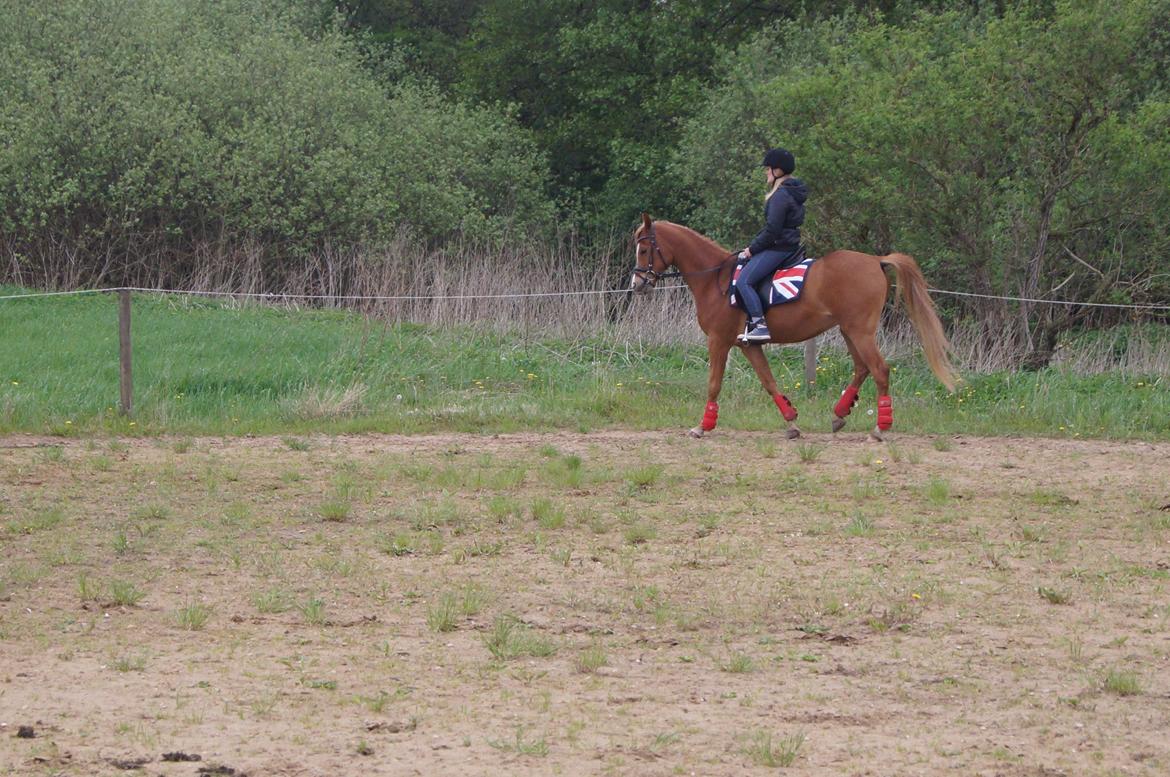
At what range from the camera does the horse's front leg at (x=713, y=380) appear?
13492 millimetres

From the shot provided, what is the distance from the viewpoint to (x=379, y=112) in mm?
28500

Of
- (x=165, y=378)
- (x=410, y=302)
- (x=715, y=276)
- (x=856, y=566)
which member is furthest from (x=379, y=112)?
(x=856, y=566)

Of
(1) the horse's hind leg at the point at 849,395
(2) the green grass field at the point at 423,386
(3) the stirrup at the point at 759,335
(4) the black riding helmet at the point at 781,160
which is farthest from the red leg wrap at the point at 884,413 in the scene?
(4) the black riding helmet at the point at 781,160

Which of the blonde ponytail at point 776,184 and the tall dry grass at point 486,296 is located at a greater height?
the blonde ponytail at point 776,184

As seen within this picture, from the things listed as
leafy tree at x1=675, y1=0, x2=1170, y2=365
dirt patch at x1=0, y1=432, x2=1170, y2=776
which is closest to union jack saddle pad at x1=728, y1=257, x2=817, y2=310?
dirt patch at x1=0, y1=432, x2=1170, y2=776

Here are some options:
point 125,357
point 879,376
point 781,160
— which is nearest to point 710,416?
point 879,376

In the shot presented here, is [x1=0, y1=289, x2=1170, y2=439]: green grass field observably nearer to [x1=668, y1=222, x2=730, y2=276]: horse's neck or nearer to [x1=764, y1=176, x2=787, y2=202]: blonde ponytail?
[x1=668, y1=222, x2=730, y2=276]: horse's neck

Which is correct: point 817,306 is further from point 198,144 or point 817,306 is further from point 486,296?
point 198,144

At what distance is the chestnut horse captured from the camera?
517 inches

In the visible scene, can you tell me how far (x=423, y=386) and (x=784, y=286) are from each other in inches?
177

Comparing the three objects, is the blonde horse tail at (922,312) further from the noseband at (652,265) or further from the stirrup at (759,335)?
the noseband at (652,265)

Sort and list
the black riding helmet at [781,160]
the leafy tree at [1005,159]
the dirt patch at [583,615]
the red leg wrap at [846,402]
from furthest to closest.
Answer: the leafy tree at [1005,159] < the red leg wrap at [846,402] < the black riding helmet at [781,160] < the dirt patch at [583,615]

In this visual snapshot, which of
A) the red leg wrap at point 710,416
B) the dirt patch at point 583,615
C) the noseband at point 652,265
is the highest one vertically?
the noseband at point 652,265

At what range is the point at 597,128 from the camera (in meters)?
34.4
